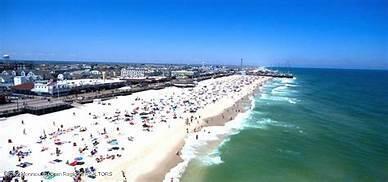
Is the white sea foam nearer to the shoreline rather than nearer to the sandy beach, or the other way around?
the shoreline

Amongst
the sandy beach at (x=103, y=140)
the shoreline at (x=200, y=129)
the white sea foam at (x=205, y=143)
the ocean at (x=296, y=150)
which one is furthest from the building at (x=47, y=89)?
the ocean at (x=296, y=150)

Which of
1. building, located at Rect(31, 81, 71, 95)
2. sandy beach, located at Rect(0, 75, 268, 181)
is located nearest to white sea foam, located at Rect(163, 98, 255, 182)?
sandy beach, located at Rect(0, 75, 268, 181)

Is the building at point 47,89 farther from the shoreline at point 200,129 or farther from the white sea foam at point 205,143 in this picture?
the white sea foam at point 205,143

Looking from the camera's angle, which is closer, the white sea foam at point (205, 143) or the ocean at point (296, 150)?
the ocean at point (296, 150)

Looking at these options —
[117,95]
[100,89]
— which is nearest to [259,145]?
[117,95]

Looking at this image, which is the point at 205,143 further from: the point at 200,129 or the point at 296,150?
the point at 296,150

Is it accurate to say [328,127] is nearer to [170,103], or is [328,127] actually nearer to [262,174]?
[262,174]

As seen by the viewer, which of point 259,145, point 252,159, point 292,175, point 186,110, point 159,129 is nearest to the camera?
point 292,175

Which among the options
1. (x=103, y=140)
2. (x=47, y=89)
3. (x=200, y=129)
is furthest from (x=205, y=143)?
(x=47, y=89)
